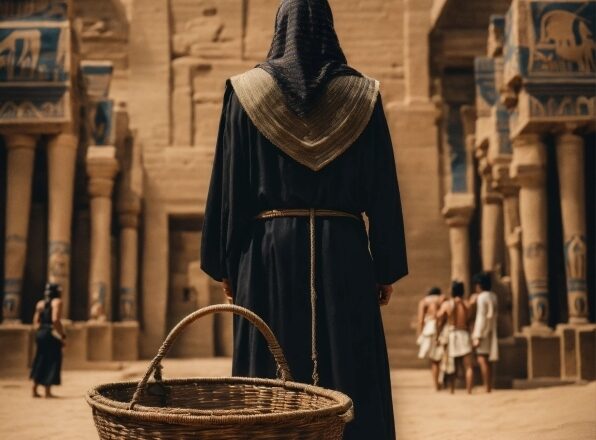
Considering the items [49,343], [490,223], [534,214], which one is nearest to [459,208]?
[490,223]

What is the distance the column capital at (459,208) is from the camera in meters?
20.3

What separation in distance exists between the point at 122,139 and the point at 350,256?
54.0 ft

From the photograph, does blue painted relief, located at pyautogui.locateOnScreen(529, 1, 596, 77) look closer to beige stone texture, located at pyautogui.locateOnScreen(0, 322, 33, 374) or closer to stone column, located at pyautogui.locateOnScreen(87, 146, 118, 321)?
stone column, located at pyautogui.locateOnScreen(87, 146, 118, 321)

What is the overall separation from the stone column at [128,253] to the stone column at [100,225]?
1.15 m

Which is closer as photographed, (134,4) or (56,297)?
(56,297)

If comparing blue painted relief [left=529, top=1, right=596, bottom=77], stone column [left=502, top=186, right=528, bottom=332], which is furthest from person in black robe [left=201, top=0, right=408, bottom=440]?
stone column [left=502, top=186, right=528, bottom=332]

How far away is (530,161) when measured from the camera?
14031 millimetres

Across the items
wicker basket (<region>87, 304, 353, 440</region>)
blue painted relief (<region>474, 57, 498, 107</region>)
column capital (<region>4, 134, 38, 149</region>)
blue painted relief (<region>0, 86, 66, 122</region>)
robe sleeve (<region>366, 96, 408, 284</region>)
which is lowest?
wicker basket (<region>87, 304, 353, 440</region>)

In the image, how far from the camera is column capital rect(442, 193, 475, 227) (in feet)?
66.6

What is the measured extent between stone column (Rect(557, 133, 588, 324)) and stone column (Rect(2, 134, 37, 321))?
8472mm

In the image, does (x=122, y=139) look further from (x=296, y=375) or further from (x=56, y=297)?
(x=296, y=375)

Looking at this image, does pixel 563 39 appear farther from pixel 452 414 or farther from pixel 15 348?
pixel 15 348

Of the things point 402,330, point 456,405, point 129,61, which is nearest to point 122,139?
point 129,61

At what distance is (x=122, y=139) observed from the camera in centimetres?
1995
